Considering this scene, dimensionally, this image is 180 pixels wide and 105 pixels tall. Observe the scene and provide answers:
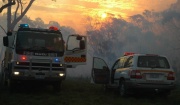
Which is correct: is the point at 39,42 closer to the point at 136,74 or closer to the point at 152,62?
the point at 136,74

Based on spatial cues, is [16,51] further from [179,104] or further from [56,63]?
[179,104]

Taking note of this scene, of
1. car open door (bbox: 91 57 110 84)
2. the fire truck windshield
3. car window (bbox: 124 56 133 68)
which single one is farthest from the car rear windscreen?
the fire truck windshield

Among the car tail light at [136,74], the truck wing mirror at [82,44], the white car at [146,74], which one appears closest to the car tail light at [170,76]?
the white car at [146,74]

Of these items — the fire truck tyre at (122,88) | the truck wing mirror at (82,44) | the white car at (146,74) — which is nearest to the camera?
the white car at (146,74)

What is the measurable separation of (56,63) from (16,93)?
2267mm

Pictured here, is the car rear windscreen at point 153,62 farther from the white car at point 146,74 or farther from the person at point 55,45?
the person at point 55,45

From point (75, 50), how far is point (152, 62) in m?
3.72

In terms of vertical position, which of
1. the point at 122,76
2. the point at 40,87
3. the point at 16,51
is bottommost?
the point at 40,87

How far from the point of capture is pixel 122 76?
13.0 metres

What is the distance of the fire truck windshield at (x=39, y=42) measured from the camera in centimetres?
1292

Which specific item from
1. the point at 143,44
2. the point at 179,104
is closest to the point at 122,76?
the point at 179,104

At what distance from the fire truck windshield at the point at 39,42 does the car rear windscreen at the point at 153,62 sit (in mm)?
3378

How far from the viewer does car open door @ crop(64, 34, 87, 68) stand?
1370cm

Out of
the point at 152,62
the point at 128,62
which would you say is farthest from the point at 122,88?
the point at 152,62
